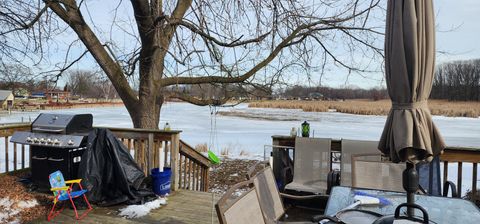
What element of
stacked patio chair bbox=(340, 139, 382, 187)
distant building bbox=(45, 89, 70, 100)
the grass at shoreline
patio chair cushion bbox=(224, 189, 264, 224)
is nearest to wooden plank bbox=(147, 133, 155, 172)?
stacked patio chair bbox=(340, 139, 382, 187)

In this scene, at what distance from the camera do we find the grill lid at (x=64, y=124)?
447 cm

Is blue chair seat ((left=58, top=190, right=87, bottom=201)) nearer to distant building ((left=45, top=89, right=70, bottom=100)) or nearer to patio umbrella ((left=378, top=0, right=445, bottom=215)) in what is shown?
patio umbrella ((left=378, top=0, right=445, bottom=215))

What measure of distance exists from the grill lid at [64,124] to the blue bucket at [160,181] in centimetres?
118

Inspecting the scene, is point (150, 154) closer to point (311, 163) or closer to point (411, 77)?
point (311, 163)

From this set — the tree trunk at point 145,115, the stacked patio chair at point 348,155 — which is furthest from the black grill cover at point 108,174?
the stacked patio chair at point 348,155

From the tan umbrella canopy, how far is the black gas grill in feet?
12.2

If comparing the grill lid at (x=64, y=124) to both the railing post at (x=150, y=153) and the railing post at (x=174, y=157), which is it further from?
the railing post at (x=174, y=157)

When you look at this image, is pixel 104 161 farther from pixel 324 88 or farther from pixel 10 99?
pixel 10 99

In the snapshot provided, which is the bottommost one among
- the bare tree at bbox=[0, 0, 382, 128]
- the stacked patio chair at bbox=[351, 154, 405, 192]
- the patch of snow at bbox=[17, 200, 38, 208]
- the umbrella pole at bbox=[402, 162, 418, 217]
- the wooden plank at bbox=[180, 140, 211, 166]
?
the patch of snow at bbox=[17, 200, 38, 208]

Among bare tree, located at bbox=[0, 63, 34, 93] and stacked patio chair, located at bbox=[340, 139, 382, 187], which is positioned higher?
bare tree, located at bbox=[0, 63, 34, 93]

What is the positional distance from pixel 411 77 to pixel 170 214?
2947 millimetres

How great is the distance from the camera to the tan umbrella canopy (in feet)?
5.95

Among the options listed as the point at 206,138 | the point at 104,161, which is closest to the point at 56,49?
the point at 104,161

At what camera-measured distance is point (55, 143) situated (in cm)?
430
